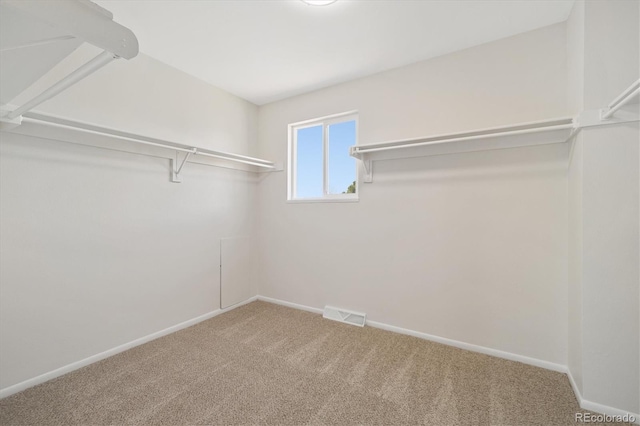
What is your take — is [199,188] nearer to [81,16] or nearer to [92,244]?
[92,244]

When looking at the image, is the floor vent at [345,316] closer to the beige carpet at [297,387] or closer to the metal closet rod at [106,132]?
the beige carpet at [297,387]

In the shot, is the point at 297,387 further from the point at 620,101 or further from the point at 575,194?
the point at 620,101

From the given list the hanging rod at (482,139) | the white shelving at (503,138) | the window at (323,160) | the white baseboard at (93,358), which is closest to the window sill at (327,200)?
the window at (323,160)

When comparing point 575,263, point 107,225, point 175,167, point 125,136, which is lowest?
point 575,263

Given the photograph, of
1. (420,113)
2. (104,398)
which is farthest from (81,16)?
(420,113)

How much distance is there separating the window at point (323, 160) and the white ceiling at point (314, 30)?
581 mm

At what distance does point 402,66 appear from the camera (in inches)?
103

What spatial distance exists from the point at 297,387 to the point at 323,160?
2.20m

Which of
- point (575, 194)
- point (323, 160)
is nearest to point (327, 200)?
point (323, 160)

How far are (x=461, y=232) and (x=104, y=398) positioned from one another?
2731 mm

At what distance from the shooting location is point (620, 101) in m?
1.40

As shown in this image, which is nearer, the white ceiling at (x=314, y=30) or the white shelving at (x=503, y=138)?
the white shelving at (x=503, y=138)

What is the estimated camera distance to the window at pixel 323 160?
302 centimetres

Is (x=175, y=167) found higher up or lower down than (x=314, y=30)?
lower down
